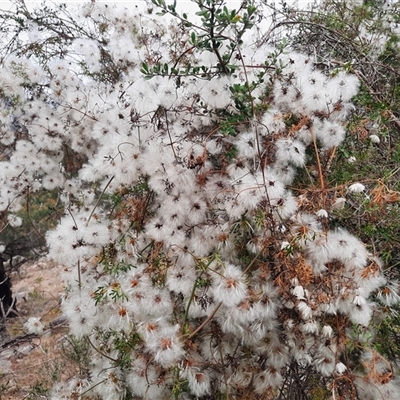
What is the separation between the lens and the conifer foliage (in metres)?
1.69

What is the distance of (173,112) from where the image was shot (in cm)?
208

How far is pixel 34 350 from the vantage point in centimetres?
675

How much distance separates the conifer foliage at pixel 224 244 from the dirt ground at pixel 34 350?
2.73 ft

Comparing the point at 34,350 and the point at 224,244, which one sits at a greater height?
the point at 224,244

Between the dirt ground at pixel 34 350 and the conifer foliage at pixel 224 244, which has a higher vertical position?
the conifer foliage at pixel 224 244

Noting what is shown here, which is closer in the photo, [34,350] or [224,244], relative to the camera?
[224,244]

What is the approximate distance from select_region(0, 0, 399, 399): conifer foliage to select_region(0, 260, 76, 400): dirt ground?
832mm

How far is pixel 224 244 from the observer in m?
1.81

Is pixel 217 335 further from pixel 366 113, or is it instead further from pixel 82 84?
pixel 82 84

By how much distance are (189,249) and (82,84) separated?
7.52 ft

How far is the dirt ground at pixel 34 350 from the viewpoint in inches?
162

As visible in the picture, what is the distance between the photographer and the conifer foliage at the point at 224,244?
169 centimetres

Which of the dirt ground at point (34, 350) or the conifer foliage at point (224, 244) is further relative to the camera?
the dirt ground at point (34, 350)

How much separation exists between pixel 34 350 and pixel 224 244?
19.3 feet
